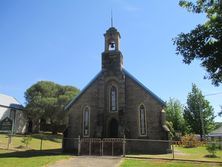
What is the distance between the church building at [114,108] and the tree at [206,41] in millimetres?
15753

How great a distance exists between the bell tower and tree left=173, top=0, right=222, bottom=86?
1787 cm

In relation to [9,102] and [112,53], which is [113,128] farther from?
[9,102]

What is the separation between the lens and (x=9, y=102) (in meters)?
52.5

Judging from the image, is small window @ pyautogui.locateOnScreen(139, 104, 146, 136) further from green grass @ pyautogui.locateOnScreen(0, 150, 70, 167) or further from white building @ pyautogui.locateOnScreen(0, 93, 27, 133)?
white building @ pyautogui.locateOnScreen(0, 93, 27, 133)

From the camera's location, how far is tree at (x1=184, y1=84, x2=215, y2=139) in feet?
175

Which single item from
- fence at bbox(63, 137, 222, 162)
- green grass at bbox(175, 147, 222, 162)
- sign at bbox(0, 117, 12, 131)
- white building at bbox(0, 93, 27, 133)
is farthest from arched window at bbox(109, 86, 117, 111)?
white building at bbox(0, 93, 27, 133)

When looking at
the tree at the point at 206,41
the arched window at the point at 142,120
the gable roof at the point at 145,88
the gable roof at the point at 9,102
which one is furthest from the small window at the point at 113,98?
the gable roof at the point at 9,102

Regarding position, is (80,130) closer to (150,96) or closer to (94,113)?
(94,113)

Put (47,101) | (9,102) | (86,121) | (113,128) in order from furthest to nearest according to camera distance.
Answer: (9,102), (47,101), (86,121), (113,128)

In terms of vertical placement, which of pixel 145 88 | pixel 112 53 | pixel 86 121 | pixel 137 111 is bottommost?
pixel 86 121

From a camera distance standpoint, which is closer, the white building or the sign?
the sign

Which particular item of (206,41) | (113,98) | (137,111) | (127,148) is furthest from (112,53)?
(206,41)

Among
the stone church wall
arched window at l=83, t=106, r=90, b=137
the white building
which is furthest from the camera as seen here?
the white building

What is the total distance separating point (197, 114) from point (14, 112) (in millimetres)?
40594
